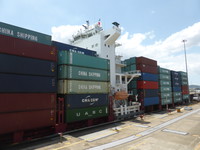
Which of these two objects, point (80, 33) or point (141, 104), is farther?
point (80, 33)

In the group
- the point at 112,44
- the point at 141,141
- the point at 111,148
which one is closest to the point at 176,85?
the point at 112,44

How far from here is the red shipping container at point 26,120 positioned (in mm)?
9227

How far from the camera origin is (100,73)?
16.9 metres

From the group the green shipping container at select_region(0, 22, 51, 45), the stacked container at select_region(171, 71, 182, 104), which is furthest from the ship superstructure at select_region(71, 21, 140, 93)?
the stacked container at select_region(171, 71, 182, 104)

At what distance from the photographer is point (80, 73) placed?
47.6 ft

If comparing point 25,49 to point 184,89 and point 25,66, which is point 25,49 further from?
point 184,89

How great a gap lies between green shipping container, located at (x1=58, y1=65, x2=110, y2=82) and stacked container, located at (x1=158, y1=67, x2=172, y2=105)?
18.9 meters

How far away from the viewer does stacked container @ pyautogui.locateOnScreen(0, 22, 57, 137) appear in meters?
9.46

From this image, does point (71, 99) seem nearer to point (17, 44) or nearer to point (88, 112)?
point (88, 112)

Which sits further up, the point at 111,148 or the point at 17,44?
the point at 17,44

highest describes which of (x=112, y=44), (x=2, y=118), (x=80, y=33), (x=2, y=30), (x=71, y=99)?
(x=80, y=33)

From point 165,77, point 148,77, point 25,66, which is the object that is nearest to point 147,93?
point 148,77

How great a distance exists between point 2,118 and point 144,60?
24.3 m

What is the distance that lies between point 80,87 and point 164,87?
82.2 feet
